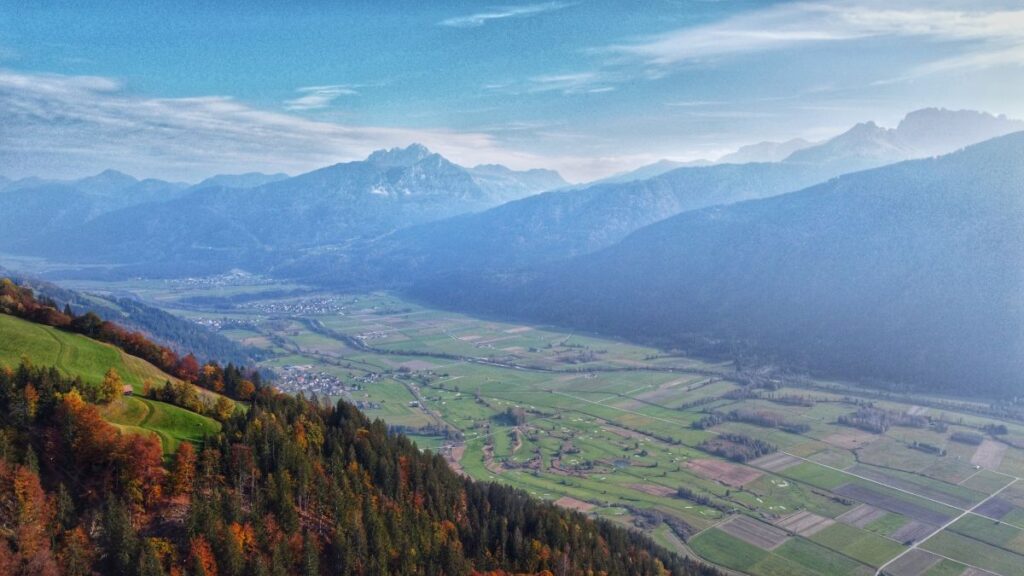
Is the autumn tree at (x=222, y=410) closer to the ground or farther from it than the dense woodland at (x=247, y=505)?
farther from it

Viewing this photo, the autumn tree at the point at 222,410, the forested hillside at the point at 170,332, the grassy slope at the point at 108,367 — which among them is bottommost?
the forested hillside at the point at 170,332

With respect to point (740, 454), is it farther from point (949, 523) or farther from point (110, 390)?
point (110, 390)

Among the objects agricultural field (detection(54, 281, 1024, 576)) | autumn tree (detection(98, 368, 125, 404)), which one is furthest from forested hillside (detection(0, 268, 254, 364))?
autumn tree (detection(98, 368, 125, 404))

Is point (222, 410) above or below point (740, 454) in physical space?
above

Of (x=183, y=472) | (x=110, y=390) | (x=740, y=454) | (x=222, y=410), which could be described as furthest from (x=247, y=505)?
(x=740, y=454)

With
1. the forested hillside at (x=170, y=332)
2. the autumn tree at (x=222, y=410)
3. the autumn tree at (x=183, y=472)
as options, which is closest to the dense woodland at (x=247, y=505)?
the autumn tree at (x=183, y=472)

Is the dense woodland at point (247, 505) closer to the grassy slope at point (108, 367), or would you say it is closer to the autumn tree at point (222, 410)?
the autumn tree at point (222, 410)
